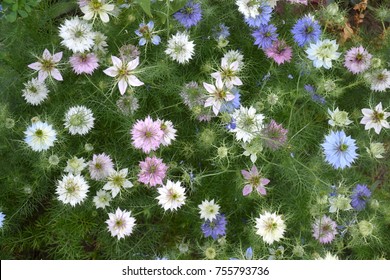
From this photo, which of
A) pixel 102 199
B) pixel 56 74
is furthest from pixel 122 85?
pixel 102 199

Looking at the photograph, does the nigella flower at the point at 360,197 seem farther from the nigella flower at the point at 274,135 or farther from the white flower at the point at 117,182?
the white flower at the point at 117,182

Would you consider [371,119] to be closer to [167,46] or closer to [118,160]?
[167,46]

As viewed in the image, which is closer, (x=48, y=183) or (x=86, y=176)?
(x=86, y=176)

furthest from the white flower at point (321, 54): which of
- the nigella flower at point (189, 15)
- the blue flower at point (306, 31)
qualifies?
the nigella flower at point (189, 15)

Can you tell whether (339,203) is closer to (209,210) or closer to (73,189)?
(209,210)

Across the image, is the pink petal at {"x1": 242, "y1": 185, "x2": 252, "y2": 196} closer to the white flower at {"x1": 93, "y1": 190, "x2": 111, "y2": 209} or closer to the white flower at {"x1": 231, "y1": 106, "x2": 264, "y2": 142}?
the white flower at {"x1": 231, "y1": 106, "x2": 264, "y2": 142}

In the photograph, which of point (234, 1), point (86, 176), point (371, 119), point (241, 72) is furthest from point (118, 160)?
point (371, 119)
